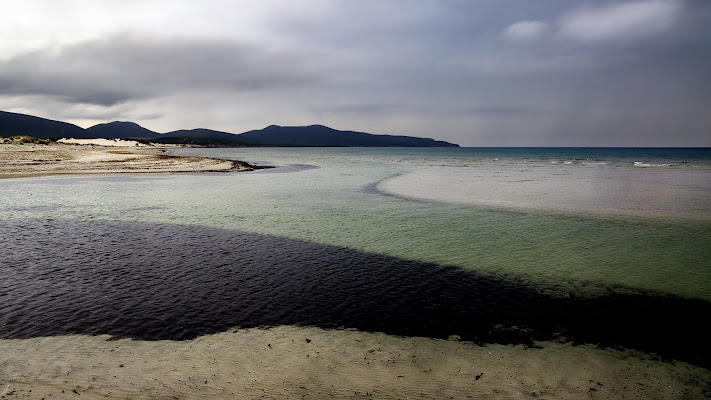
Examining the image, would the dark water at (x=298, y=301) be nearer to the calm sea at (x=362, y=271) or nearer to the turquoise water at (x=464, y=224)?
the calm sea at (x=362, y=271)

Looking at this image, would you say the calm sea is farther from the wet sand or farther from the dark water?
the wet sand

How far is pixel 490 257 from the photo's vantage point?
15.8 metres

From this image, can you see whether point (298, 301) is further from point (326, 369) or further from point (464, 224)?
point (464, 224)

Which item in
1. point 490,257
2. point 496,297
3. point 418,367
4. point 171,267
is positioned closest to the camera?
point 418,367

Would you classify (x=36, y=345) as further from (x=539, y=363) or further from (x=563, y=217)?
(x=563, y=217)

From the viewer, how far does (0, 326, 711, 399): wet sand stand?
272 inches

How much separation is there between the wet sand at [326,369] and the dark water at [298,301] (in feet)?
1.99

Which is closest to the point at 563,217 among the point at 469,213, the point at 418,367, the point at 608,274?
the point at 469,213

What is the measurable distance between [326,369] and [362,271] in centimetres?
633

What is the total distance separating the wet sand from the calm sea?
2.29ft

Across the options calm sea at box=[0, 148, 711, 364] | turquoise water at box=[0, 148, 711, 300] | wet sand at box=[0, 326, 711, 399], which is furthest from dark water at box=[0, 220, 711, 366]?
turquoise water at box=[0, 148, 711, 300]

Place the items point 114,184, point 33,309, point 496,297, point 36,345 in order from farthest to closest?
point 114,184
point 496,297
point 33,309
point 36,345

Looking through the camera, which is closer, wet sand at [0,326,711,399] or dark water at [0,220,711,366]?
wet sand at [0,326,711,399]

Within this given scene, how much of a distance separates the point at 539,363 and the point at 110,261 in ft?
45.7
